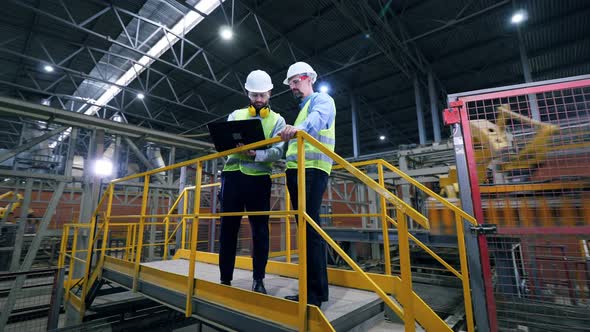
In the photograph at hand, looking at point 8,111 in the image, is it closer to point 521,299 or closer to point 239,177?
point 239,177

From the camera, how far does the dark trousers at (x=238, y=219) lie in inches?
97.3

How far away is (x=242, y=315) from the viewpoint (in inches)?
85.8

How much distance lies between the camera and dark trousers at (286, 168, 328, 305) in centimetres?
202

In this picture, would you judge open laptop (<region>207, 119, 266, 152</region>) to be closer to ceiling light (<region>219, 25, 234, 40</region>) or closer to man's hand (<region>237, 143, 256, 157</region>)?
man's hand (<region>237, 143, 256, 157</region>)

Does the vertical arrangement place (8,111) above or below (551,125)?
above

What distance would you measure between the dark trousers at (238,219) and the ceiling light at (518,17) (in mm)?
8694

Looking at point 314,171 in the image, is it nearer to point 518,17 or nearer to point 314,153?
point 314,153

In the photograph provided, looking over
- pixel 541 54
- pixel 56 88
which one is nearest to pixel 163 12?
pixel 56 88

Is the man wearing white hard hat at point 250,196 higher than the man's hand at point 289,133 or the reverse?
the reverse

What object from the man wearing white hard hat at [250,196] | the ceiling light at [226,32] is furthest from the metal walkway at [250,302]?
the ceiling light at [226,32]

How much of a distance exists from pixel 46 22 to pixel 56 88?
443 centimetres

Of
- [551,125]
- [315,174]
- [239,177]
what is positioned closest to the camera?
[315,174]

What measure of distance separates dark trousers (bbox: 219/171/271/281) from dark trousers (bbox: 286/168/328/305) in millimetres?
419

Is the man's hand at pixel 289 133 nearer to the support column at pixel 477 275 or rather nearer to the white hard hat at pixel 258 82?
the white hard hat at pixel 258 82
